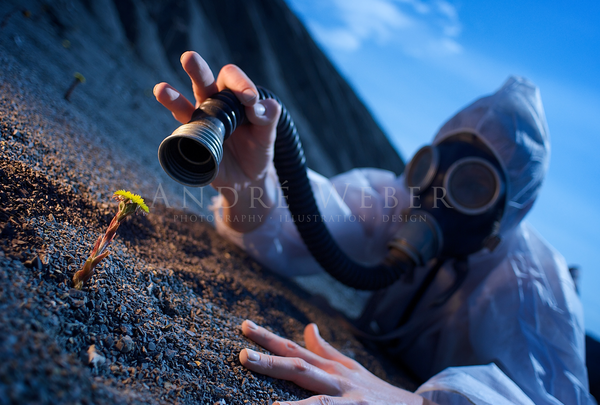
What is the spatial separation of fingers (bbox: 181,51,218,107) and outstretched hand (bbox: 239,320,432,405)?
59 centimetres

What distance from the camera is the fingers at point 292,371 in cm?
74

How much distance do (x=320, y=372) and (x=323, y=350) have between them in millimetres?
176

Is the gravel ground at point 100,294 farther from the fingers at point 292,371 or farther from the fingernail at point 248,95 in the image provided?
the fingernail at point 248,95

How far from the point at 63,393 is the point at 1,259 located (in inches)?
Result: 10.1

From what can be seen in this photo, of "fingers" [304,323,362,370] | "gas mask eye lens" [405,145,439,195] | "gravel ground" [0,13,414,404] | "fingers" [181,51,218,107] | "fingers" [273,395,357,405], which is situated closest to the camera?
"gravel ground" [0,13,414,404]

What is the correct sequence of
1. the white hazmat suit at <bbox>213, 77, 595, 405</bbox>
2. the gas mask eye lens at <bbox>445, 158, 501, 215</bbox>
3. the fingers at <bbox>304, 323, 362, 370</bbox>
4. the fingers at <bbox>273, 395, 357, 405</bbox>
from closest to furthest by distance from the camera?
the fingers at <bbox>273, 395, 357, 405</bbox> < the fingers at <bbox>304, 323, 362, 370</bbox> < the white hazmat suit at <bbox>213, 77, 595, 405</bbox> < the gas mask eye lens at <bbox>445, 158, 501, 215</bbox>

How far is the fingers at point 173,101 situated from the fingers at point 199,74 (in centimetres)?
4

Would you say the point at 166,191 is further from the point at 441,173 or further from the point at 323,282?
the point at 323,282

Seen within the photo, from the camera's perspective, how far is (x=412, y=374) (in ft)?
5.48

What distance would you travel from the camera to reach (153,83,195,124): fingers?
87 centimetres

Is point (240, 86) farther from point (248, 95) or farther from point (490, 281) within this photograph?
point (490, 281)

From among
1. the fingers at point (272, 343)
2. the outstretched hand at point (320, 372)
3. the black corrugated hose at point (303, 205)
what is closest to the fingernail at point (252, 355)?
the outstretched hand at point (320, 372)

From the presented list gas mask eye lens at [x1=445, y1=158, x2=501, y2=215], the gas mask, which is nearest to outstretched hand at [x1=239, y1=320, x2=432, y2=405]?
the gas mask

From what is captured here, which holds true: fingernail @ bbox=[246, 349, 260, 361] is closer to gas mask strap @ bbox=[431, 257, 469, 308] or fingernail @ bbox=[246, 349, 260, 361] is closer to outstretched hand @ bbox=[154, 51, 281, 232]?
outstretched hand @ bbox=[154, 51, 281, 232]
